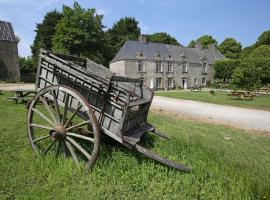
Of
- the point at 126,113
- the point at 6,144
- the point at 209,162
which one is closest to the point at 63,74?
the point at 126,113

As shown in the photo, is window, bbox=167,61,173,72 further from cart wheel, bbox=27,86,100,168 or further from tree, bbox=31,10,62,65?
cart wheel, bbox=27,86,100,168

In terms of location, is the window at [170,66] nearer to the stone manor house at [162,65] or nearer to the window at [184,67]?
the stone manor house at [162,65]

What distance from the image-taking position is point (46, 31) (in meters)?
50.6

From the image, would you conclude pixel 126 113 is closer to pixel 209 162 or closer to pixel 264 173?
pixel 209 162

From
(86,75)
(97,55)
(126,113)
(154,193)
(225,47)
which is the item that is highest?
(225,47)

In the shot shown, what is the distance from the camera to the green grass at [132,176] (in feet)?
11.6

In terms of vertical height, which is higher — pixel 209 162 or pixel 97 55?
pixel 97 55

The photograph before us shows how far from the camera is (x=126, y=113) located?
4016mm

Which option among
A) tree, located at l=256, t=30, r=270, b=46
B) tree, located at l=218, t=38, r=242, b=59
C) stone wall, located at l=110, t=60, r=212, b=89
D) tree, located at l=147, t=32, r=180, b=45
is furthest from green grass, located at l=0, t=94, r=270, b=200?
tree, located at l=256, t=30, r=270, b=46

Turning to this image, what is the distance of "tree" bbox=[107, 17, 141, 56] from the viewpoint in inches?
2469

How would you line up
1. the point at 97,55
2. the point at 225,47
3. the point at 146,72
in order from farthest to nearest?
1. the point at 225,47
2. the point at 97,55
3. the point at 146,72

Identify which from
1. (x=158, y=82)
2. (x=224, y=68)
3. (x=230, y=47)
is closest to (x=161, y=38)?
(x=230, y=47)

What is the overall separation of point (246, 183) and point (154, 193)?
136 cm

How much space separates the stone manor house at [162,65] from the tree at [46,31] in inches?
646
